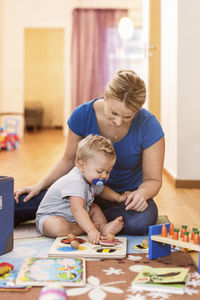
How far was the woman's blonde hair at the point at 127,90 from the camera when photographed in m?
1.45

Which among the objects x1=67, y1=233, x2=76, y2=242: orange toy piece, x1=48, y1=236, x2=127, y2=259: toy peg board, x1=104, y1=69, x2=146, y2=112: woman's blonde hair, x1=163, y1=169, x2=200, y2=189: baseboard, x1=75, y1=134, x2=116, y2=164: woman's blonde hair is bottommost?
x1=163, y1=169, x2=200, y2=189: baseboard

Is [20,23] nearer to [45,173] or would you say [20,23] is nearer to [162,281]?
[45,173]

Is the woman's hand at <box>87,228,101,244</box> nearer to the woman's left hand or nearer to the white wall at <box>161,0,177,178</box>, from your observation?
the woman's left hand

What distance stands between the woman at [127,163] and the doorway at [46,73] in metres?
7.59

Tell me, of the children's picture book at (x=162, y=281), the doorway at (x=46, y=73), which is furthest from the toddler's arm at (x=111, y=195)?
the doorway at (x=46, y=73)

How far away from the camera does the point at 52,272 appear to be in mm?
1212

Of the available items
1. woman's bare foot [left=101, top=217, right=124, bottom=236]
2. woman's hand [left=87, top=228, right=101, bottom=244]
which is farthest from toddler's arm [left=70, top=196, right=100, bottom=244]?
woman's bare foot [left=101, top=217, right=124, bottom=236]

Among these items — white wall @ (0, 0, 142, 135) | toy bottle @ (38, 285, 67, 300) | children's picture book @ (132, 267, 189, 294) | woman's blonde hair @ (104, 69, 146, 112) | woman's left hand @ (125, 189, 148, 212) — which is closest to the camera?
toy bottle @ (38, 285, 67, 300)

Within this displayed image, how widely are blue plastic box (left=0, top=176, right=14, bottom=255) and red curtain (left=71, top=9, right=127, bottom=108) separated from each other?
6.28 meters

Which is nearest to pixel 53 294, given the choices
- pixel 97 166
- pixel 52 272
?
pixel 52 272

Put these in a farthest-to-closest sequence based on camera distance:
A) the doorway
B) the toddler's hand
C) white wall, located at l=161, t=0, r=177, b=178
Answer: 1. the doorway
2. white wall, located at l=161, t=0, r=177, b=178
3. the toddler's hand

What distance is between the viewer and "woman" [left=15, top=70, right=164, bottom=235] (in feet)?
5.36

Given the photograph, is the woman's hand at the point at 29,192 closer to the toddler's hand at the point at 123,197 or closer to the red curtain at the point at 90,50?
the toddler's hand at the point at 123,197

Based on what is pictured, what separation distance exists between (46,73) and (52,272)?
8.50m
